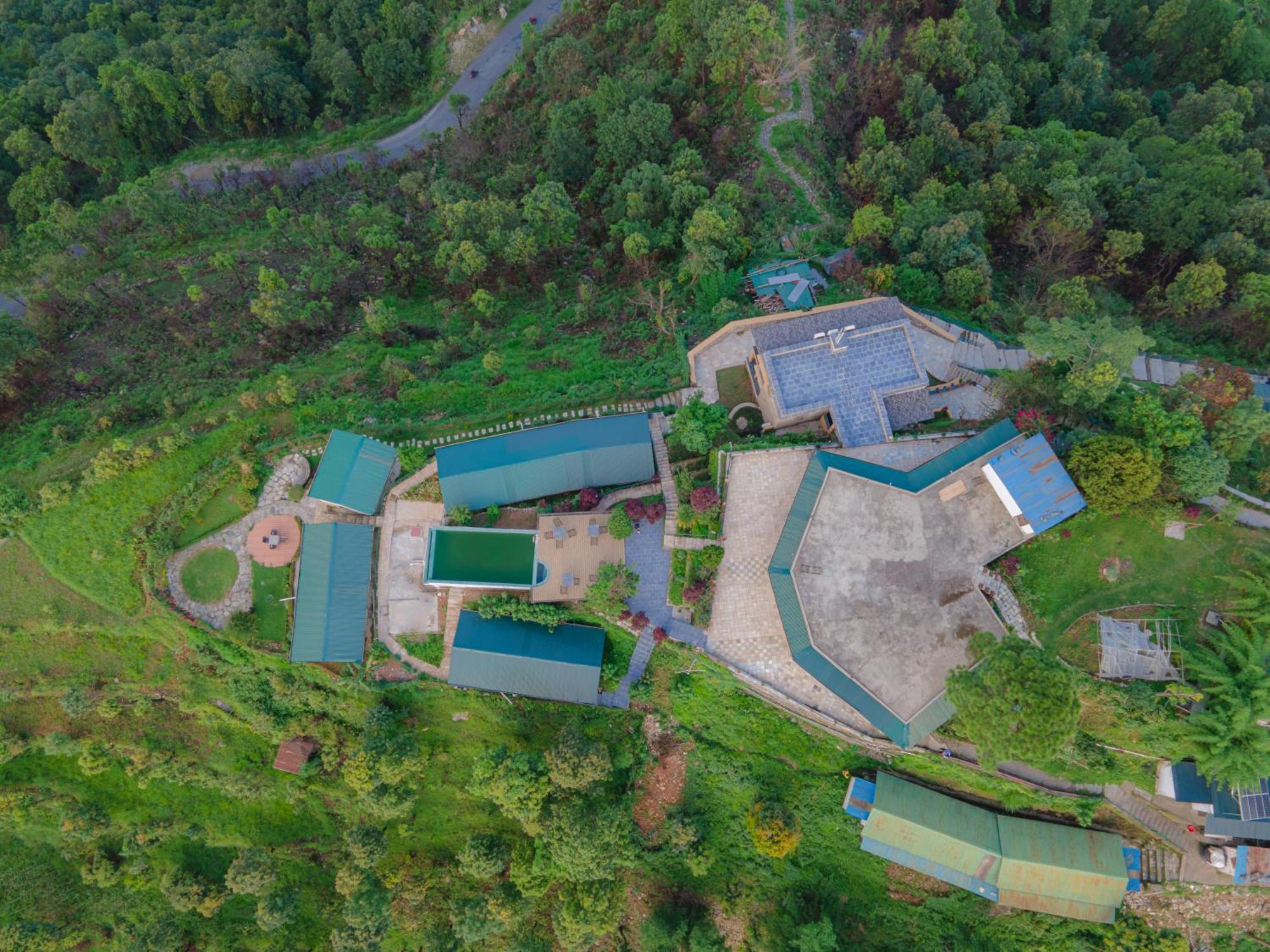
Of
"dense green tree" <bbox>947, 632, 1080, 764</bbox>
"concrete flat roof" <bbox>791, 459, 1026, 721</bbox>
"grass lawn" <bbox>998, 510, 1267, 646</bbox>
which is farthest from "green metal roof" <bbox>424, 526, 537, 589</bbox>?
"grass lawn" <bbox>998, 510, 1267, 646</bbox>

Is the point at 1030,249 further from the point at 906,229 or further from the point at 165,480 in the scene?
the point at 165,480

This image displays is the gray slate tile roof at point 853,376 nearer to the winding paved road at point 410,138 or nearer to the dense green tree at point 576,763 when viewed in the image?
the dense green tree at point 576,763

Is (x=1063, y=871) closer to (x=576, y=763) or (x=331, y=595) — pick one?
(x=576, y=763)

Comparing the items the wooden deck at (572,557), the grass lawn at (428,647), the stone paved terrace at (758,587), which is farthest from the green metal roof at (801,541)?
the grass lawn at (428,647)

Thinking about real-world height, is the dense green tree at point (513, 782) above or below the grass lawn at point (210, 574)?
below

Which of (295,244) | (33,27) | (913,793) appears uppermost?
(33,27)

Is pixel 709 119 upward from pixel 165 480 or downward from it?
upward

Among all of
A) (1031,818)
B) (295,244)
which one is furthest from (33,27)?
(1031,818)
